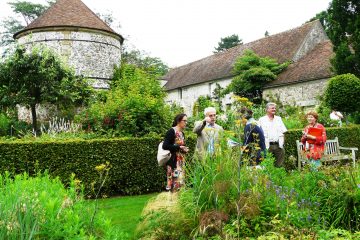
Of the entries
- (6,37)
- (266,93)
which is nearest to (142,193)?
(266,93)

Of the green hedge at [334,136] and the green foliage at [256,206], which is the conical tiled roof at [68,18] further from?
the green foliage at [256,206]

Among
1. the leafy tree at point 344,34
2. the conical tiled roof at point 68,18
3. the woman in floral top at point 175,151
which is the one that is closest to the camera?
the woman in floral top at point 175,151

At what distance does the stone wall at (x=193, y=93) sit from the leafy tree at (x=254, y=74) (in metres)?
3.48

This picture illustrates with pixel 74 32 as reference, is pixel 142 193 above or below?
below

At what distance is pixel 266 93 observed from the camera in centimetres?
2138

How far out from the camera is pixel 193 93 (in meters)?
30.2

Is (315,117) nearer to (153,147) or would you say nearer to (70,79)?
(153,147)

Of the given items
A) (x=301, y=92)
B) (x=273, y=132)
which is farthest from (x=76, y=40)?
(x=273, y=132)

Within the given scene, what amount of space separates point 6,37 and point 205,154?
40.6 metres

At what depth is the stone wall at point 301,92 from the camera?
18.3 metres

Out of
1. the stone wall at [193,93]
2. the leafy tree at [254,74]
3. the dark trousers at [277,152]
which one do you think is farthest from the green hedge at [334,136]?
the stone wall at [193,93]

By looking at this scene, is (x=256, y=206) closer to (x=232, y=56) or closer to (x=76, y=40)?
(x=76, y=40)

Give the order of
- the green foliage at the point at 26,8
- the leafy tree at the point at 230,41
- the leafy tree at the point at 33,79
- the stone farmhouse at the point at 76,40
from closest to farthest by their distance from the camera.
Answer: the leafy tree at the point at 33,79, the stone farmhouse at the point at 76,40, the green foliage at the point at 26,8, the leafy tree at the point at 230,41

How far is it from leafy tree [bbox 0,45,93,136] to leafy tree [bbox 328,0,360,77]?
48.2 feet
